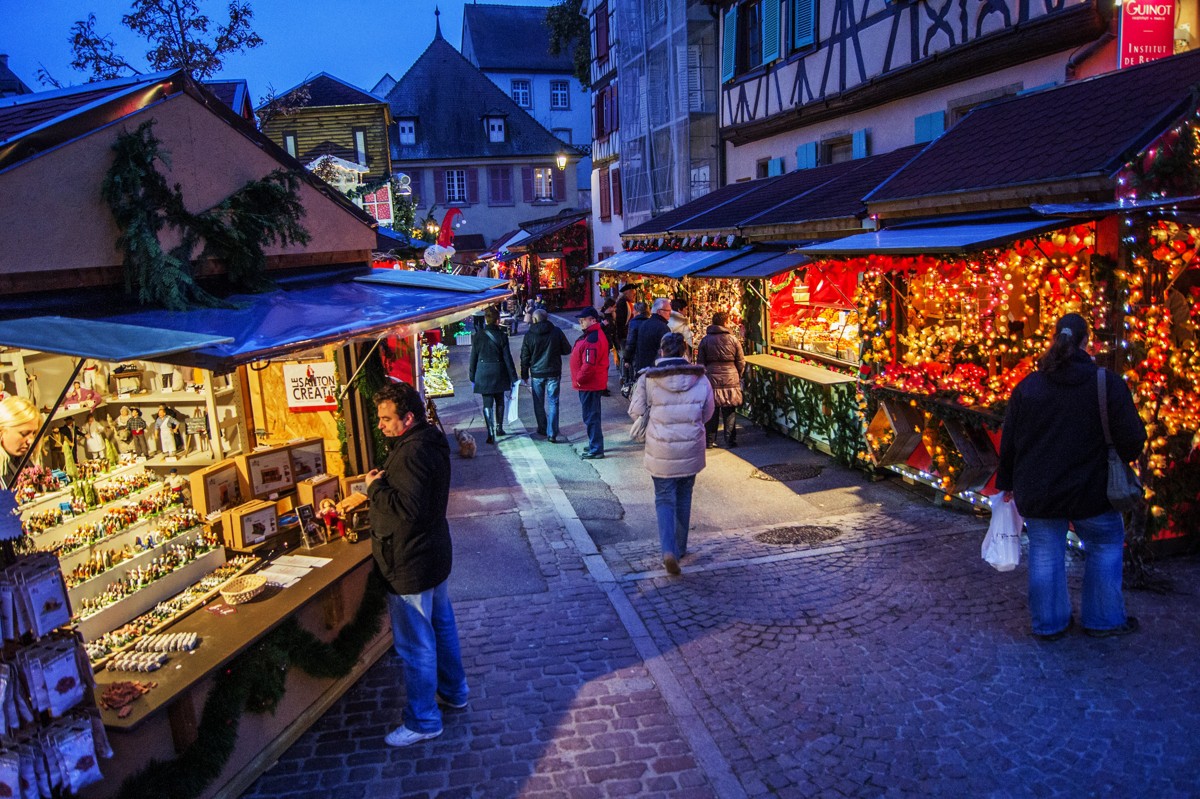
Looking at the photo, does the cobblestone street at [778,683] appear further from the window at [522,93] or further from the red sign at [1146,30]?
the window at [522,93]

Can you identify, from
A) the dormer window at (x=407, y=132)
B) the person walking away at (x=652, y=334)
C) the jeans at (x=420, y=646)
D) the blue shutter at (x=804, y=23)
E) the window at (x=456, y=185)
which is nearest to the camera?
the jeans at (x=420, y=646)

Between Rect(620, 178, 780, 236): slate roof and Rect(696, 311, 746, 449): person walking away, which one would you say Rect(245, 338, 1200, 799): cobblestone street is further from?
Rect(620, 178, 780, 236): slate roof

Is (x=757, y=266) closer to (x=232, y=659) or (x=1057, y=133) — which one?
(x=1057, y=133)

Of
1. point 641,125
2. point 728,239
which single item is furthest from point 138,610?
point 641,125

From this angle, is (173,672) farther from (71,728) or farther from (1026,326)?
(1026,326)

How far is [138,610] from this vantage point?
4762mm

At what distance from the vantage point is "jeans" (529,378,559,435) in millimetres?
12422

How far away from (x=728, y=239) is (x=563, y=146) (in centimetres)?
3373

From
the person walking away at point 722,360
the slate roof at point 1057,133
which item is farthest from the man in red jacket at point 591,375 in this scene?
the slate roof at point 1057,133

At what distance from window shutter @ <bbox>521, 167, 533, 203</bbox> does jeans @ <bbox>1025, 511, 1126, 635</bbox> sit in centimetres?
4267

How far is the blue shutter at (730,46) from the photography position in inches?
676

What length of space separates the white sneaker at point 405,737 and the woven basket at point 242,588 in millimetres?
1063

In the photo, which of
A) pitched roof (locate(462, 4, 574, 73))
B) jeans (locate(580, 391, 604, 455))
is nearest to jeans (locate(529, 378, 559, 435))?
jeans (locate(580, 391, 604, 455))

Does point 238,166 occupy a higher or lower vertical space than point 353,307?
higher
